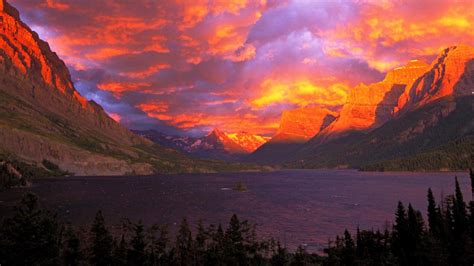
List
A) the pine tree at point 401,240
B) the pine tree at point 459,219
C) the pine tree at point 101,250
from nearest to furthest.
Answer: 1. the pine tree at point 101,250
2. the pine tree at point 401,240
3. the pine tree at point 459,219

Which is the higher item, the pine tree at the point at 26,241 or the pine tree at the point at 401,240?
the pine tree at the point at 26,241

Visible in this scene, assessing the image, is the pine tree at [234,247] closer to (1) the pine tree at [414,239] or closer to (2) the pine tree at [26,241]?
(1) the pine tree at [414,239]

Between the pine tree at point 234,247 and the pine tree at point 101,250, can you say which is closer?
the pine tree at point 101,250

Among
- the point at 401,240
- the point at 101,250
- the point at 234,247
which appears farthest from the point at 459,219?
the point at 101,250

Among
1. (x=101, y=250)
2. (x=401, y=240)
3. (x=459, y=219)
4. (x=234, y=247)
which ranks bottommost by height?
(x=401, y=240)

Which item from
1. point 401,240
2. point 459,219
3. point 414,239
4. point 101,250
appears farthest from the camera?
point 459,219

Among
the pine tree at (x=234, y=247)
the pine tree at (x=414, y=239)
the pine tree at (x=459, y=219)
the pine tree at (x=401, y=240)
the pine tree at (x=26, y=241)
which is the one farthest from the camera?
the pine tree at (x=459, y=219)

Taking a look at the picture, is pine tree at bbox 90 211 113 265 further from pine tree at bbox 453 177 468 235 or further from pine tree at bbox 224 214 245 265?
pine tree at bbox 453 177 468 235

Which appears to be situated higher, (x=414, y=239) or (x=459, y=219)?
(x=459, y=219)

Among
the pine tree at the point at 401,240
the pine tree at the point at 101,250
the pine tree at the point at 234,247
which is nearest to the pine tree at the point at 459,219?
the pine tree at the point at 401,240

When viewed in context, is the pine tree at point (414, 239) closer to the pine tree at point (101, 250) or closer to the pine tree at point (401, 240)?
the pine tree at point (401, 240)

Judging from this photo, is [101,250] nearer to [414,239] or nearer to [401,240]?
[401,240]

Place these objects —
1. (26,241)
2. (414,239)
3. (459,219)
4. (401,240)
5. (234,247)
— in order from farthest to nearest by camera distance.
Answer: (459,219), (401,240), (414,239), (234,247), (26,241)

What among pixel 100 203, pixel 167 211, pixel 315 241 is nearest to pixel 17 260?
pixel 315 241
